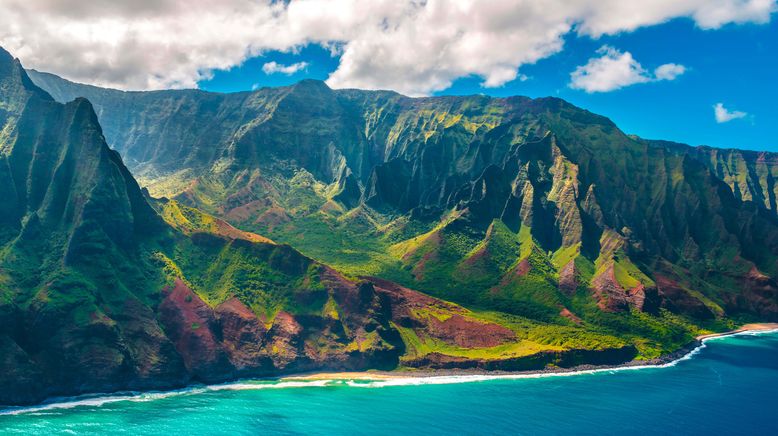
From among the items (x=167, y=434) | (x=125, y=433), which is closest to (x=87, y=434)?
(x=125, y=433)

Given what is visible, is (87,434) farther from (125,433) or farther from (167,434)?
(167,434)


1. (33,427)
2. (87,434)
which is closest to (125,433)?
(87,434)

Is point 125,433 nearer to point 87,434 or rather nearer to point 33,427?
point 87,434

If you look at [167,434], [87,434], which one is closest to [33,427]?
[87,434]

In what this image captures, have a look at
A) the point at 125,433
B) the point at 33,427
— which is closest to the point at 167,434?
the point at 125,433

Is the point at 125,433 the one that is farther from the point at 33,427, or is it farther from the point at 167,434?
the point at 33,427
